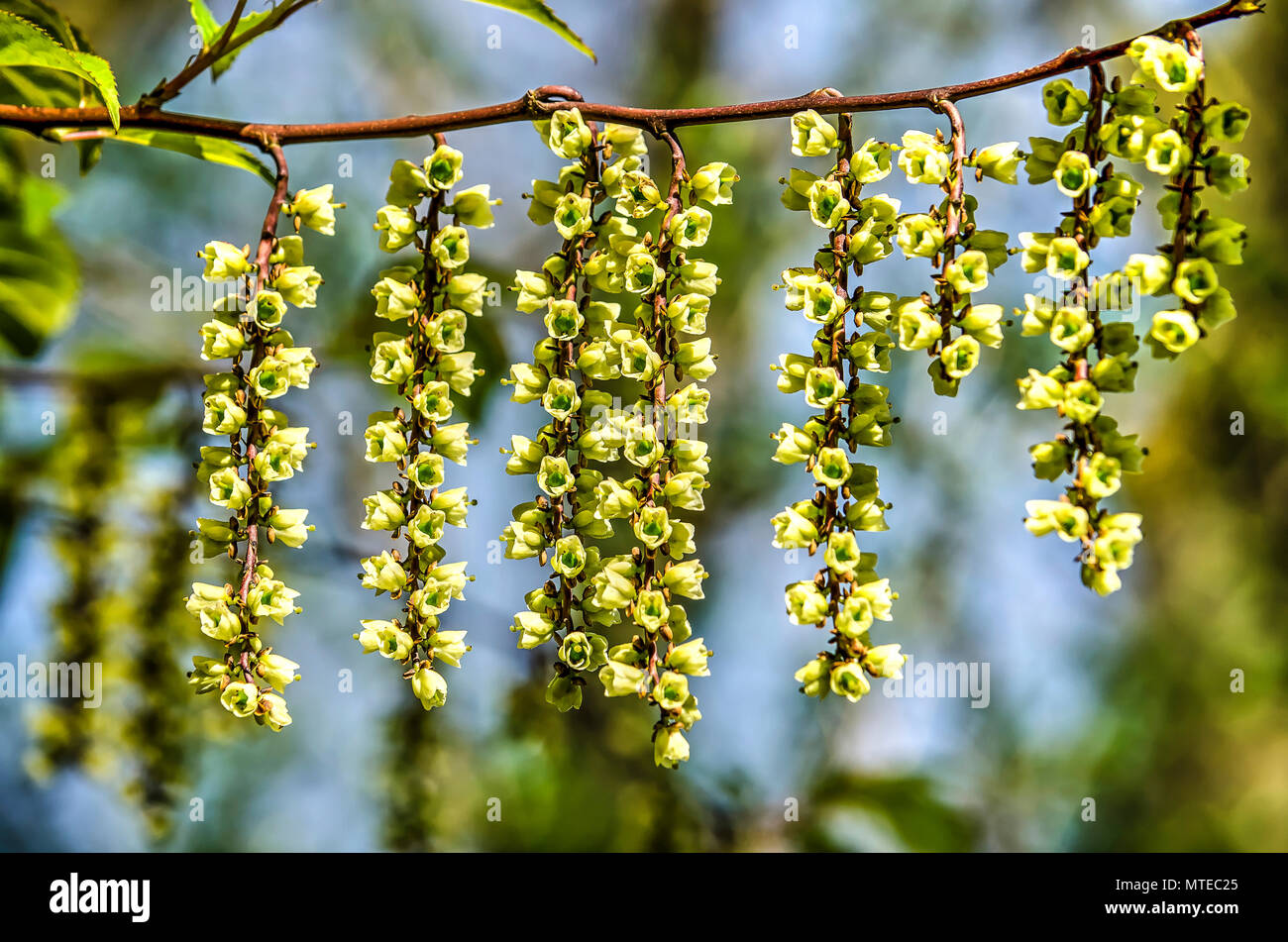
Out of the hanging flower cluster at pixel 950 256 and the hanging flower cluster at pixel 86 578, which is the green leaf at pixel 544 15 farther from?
the hanging flower cluster at pixel 86 578

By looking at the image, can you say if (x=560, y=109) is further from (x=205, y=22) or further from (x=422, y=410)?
(x=205, y=22)

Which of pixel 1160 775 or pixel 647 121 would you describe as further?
pixel 1160 775

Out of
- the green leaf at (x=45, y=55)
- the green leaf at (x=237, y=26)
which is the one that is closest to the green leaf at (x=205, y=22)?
the green leaf at (x=237, y=26)

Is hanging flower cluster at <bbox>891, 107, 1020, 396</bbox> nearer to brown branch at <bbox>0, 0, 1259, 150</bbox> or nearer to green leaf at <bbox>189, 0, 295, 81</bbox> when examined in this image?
brown branch at <bbox>0, 0, 1259, 150</bbox>

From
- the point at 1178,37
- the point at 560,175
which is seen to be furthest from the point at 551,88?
the point at 1178,37

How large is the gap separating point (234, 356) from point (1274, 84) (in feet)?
7.39

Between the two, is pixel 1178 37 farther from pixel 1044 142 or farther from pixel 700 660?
pixel 700 660

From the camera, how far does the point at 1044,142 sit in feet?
1.88

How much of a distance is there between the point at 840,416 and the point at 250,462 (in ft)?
1.36

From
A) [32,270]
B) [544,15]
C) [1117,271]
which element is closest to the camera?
[1117,271]

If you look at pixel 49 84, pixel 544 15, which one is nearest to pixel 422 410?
pixel 544 15

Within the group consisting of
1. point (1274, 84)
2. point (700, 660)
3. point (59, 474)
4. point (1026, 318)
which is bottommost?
point (700, 660)

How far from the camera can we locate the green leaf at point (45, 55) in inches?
23.7

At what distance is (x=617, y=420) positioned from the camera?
0.61m
